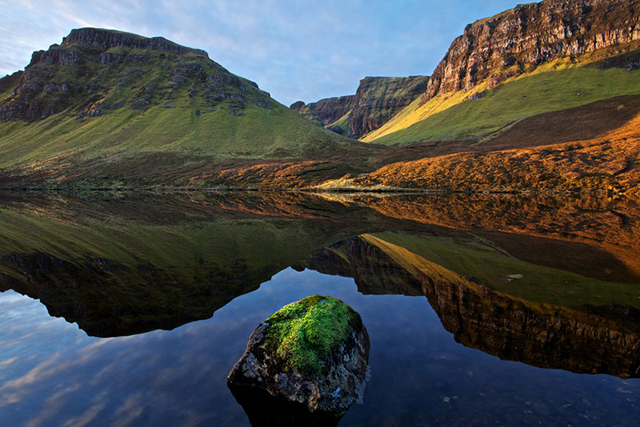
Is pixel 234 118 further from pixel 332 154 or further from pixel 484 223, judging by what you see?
pixel 484 223

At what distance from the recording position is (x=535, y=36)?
528 feet

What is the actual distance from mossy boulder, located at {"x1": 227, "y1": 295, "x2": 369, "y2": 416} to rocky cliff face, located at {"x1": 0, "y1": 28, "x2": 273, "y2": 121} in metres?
166

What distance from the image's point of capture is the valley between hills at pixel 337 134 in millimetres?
63781

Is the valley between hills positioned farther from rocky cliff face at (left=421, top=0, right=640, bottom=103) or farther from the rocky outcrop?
the rocky outcrop

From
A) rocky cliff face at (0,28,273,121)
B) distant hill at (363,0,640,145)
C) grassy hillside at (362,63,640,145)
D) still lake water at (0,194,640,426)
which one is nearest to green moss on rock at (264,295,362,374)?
still lake water at (0,194,640,426)

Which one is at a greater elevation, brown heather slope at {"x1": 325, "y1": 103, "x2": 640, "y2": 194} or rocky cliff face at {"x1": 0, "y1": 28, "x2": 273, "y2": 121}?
rocky cliff face at {"x1": 0, "y1": 28, "x2": 273, "y2": 121}

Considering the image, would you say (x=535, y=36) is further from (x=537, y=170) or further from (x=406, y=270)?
(x=406, y=270)

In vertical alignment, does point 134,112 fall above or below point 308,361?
above

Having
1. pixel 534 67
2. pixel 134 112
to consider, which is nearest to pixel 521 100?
pixel 534 67

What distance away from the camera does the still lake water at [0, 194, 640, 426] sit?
5.84 metres

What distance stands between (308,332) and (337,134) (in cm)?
15607

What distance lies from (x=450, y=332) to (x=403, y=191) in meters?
58.7

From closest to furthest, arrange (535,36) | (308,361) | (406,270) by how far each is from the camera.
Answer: (308,361) → (406,270) → (535,36)

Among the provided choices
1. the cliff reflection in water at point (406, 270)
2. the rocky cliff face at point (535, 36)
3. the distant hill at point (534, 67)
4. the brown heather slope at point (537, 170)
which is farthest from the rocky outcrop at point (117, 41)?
the cliff reflection in water at point (406, 270)
